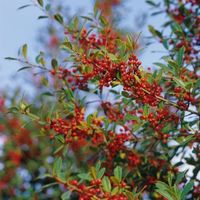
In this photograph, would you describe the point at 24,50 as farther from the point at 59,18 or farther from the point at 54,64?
the point at 59,18

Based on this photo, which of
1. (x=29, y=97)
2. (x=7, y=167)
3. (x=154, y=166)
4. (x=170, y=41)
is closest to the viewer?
(x=154, y=166)

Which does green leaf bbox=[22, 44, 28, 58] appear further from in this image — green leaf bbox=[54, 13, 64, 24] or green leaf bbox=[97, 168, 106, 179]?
green leaf bbox=[97, 168, 106, 179]

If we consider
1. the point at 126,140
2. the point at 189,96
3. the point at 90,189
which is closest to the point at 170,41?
the point at 126,140

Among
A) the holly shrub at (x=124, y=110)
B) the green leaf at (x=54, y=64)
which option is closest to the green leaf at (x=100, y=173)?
the holly shrub at (x=124, y=110)

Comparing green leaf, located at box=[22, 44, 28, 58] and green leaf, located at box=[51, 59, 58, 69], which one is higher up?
green leaf, located at box=[22, 44, 28, 58]

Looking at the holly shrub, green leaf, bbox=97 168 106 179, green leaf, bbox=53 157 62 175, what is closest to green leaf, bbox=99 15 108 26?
the holly shrub

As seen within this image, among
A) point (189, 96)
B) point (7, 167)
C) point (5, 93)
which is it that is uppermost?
point (5, 93)

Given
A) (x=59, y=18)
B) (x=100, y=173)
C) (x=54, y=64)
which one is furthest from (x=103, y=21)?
(x=100, y=173)

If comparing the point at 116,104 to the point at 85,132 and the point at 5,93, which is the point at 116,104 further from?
the point at 5,93

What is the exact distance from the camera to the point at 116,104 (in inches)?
143

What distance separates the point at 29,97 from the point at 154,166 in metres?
5.66

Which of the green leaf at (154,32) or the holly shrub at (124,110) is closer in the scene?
the holly shrub at (124,110)

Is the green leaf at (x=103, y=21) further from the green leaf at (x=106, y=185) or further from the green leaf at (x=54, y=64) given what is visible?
the green leaf at (x=106, y=185)

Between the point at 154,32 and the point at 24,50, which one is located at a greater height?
the point at 154,32
